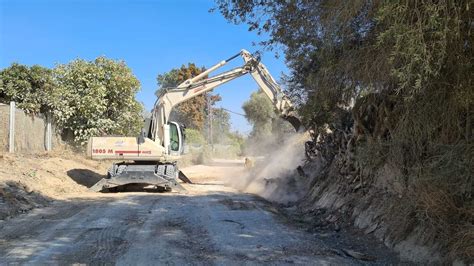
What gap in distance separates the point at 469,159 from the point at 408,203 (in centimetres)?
170

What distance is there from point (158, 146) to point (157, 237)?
10250mm

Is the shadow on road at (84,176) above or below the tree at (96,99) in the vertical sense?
below

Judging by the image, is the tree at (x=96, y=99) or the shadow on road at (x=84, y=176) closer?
the shadow on road at (x=84, y=176)

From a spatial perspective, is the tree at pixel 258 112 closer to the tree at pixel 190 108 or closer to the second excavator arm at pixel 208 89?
the tree at pixel 190 108

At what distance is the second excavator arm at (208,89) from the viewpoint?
65.9ft

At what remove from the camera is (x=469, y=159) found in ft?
19.0

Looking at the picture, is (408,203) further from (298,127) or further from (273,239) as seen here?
(298,127)

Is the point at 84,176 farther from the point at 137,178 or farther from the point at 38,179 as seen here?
the point at 38,179

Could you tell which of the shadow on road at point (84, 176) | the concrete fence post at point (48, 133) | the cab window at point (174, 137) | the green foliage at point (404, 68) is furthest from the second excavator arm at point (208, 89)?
the green foliage at point (404, 68)

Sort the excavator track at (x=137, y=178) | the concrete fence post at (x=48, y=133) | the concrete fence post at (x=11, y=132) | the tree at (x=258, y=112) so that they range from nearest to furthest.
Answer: the excavator track at (x=137, y=178), the concrete fence post at (x=11, y=132), the concrete fence post at (x=48, y=133), the tree at (x=258, y=112)

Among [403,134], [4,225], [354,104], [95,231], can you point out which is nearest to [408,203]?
[403,134]

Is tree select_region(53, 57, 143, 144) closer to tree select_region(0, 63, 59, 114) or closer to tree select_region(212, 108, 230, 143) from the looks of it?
tree select_region(0, 63, 59, 114)

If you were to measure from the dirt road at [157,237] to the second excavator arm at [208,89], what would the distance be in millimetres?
7194

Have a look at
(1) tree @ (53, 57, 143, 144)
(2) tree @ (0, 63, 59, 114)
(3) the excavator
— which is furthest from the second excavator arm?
(1) tree @ (53, 57, 143, 144)
